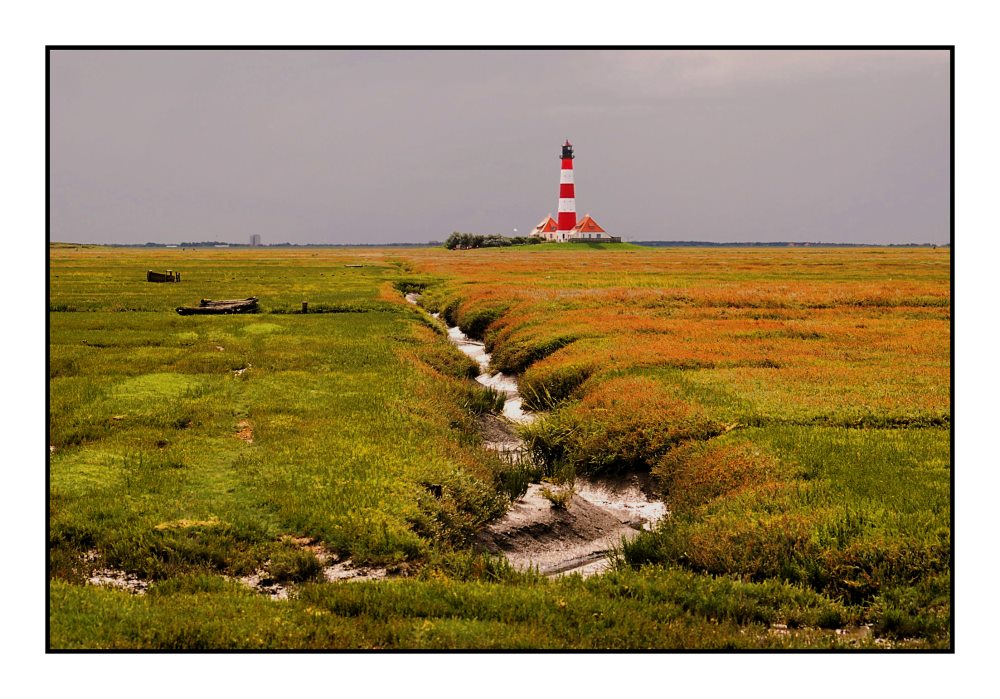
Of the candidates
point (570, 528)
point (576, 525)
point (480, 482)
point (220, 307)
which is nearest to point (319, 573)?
point (480, 482)

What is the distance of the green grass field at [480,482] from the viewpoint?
934 centimetres

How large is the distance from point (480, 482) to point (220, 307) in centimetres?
2969

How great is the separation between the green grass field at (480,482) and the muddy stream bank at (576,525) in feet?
1.70

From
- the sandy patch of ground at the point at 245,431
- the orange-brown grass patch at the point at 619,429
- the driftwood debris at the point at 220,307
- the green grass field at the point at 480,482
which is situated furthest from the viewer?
the driftwood debris at the point at 220,307

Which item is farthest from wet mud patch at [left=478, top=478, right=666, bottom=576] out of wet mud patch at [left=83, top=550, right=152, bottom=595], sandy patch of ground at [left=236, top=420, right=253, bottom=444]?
sandy patch of ground at [left=236, top=420, right=253, bottom=444]

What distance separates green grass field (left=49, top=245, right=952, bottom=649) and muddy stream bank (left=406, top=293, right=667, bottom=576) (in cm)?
52

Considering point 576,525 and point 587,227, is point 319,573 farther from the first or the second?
point 587,227

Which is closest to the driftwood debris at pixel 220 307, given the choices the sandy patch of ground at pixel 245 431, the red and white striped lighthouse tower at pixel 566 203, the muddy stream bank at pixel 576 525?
the sandy patch of ground at pixel 245 431

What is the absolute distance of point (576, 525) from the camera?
14.6 meters

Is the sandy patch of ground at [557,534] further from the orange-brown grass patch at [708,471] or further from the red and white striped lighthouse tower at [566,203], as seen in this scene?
the red and white striped lighthouse tower at [566,203]

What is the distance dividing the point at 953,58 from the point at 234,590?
11.9 meters

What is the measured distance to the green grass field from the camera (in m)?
9.34

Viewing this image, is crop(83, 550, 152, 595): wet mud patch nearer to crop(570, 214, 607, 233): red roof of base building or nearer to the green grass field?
the green grass field

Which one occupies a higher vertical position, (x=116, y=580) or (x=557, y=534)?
(x=116, y=580)
